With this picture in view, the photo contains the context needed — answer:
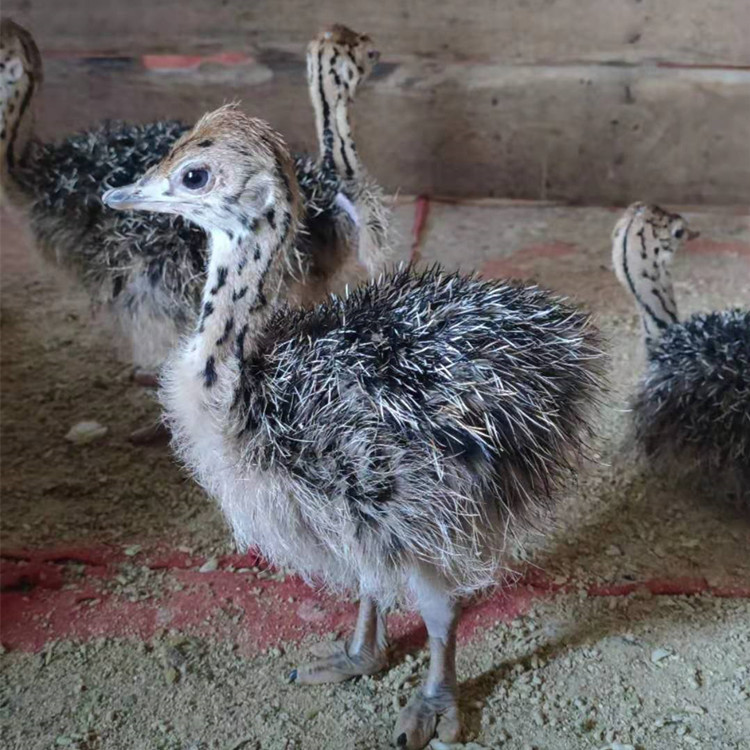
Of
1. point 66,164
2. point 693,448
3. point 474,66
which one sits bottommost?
point 693,448

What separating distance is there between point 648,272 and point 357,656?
1272mm

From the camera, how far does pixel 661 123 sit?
3.69 metres

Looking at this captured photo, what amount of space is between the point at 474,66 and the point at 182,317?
6.04 feet

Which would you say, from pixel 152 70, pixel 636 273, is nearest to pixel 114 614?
pixel 636 273

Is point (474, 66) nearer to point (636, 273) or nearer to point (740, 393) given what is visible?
point (636, 273)

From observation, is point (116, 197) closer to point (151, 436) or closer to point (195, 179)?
point (195, 179)

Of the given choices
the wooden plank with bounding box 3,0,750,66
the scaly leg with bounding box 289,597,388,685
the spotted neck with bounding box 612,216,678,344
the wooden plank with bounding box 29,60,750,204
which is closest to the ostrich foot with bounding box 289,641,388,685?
the scaly leg with bounding box 289,597,388,685

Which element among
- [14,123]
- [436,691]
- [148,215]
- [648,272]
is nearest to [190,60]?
[14,123]

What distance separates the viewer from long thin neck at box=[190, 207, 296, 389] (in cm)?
170

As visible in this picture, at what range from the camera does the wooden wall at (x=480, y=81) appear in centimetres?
356

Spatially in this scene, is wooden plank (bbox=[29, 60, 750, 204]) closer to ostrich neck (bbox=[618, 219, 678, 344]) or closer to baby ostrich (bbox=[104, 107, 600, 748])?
ostrich neck (bbox=[618, 219, 678, 344])

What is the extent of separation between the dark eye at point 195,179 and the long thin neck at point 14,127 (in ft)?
3.46

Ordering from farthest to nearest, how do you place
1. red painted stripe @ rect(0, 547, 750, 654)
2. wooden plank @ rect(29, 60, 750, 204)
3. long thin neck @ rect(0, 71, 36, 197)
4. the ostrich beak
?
wooden plank @ rect(29, 60, 750, 204) → long thin neck @ rect(0, 71, 36, 197) → red painted stripe @ rect(0, 547, 750, 654) → the ostrich beak

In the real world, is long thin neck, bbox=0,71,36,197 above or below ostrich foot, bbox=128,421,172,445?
above
